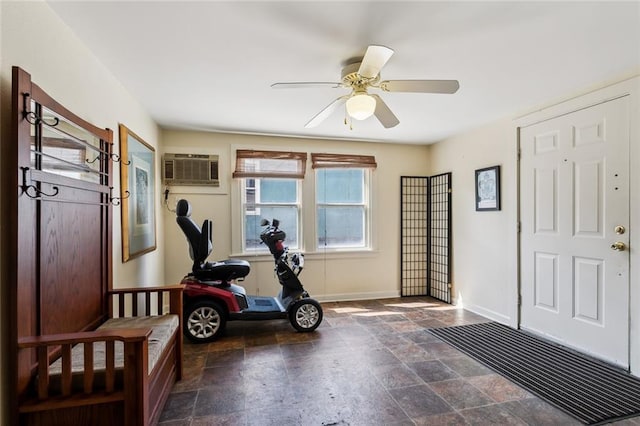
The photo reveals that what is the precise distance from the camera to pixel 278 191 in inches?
168

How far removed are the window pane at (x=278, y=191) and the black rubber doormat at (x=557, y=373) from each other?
2.34 metres

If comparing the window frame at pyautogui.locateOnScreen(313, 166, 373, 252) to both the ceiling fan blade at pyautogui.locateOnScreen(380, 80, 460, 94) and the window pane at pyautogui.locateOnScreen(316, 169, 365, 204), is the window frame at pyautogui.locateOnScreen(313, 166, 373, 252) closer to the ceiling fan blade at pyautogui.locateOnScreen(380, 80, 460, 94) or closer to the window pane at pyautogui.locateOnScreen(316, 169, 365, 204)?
the window pane at pyautogui.locateOnScreen(316, 169, 365, 204)

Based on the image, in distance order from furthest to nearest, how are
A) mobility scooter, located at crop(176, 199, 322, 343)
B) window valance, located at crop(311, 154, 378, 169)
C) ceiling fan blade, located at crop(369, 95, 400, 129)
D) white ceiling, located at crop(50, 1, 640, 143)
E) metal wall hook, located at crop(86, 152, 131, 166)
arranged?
window valance, located at crop(311, 154, 378, 169), mobility scooter, located at crop(176, 199, 322, 343), ceiling fan blade, located at crop(369, 95, 400, 129), metal wall hook, located at crop(86, 152, 131, 166), white ceiling, located at crop(50, 1, 640, 143)

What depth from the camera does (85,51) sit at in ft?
6.57

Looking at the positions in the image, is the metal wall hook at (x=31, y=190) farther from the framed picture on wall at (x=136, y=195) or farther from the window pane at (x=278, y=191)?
the window pane at (x=278, y=191)

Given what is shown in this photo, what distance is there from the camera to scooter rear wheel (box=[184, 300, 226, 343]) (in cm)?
300

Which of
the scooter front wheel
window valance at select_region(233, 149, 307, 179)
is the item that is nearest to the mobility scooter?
the scooter front wheel

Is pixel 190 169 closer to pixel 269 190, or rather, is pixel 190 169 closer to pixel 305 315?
pixel 269 190

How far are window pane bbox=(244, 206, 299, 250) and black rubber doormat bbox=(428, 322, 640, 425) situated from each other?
206 cm

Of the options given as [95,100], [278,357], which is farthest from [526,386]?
[95,100]

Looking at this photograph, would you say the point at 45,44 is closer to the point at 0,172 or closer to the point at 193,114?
the point at 0,172

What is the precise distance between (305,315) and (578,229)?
2.58m

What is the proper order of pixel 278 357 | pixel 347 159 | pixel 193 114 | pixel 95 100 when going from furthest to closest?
1. pixel 347 159
2. pixel 193 114
3. pixel 278 357
4. pixel 95 100

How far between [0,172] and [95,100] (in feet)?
3.34
